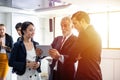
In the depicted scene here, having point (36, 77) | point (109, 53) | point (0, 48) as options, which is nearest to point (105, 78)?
point (109, 53)

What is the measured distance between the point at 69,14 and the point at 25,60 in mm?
4034

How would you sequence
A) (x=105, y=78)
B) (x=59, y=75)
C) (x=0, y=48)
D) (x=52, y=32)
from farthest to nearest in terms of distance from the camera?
(x=52, y=32) → (x=105, y=78) → (x=0, y=48) → (x=59, y=75)

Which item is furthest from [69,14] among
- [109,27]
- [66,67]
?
[66,67]

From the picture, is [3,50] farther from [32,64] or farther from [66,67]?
[66,67]

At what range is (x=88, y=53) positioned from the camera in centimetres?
187

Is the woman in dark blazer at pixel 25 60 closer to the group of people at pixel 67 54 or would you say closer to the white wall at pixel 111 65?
the group of people at pixel 67 54

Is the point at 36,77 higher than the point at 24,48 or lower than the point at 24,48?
lower

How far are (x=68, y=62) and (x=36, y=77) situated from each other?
1.29 feet

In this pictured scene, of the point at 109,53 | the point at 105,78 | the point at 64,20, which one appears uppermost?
the point at 64,20

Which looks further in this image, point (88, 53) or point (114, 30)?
point (114, 30)

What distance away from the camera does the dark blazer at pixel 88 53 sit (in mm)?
1865

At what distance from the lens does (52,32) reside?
272 inches

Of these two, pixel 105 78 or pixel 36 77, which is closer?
pixel 36 77

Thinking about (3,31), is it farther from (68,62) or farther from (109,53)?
(109,53)
